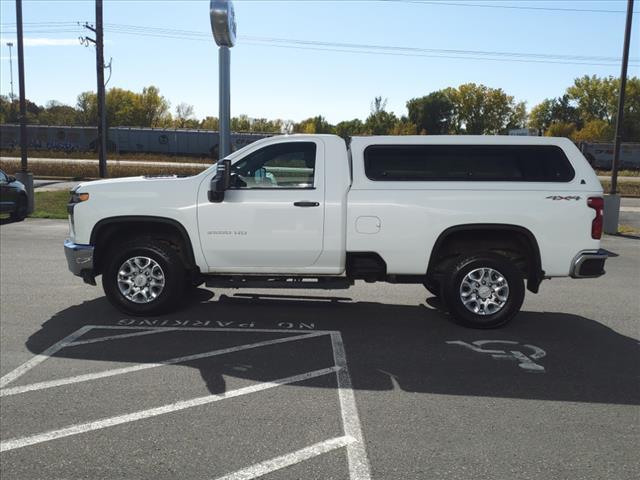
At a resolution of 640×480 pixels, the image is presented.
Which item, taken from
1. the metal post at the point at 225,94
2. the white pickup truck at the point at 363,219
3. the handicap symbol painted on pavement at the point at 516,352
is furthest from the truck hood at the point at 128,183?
the metal post at the point at 225,94

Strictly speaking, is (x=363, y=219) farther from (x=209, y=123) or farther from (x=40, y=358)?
Answer: (x=209, y=123)

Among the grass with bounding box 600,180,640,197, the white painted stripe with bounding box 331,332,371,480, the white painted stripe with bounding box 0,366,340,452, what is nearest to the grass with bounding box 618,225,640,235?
the grass with bounding box 600,180,640,197

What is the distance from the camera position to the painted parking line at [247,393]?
3.46 metres

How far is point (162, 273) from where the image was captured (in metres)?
6.68

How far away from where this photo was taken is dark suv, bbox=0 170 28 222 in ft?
51.9

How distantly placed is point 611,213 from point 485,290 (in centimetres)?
1167

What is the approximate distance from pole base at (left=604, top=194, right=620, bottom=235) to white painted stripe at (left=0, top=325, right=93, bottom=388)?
47.7 ft

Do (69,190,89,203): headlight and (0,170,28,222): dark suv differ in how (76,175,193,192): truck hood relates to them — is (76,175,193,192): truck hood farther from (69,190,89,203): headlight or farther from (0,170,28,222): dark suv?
(0,170,28,222): dark suv

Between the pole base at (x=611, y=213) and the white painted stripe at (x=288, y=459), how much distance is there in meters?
14.7

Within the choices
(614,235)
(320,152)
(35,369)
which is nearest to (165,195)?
(320,152)

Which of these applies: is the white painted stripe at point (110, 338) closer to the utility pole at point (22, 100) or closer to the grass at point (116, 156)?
the utility pole at point (22, 100)

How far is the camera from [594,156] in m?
51.6

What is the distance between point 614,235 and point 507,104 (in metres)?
84.1

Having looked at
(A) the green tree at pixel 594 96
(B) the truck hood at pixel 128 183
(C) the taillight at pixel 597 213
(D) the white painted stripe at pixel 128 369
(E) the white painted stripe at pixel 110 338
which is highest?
(A) the green tree at pixel 594 96
